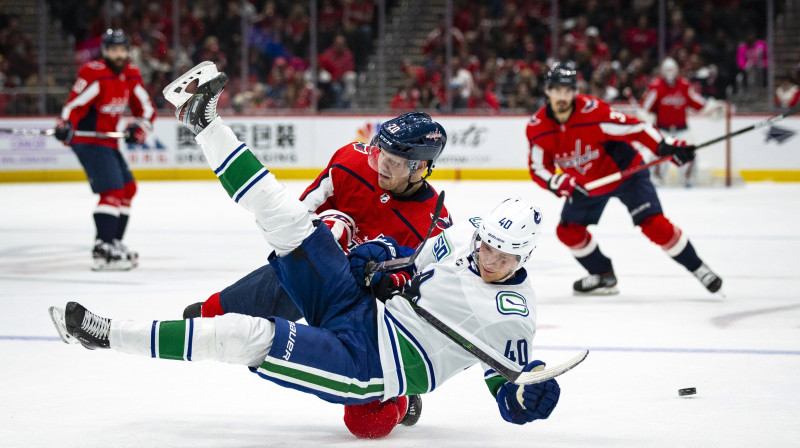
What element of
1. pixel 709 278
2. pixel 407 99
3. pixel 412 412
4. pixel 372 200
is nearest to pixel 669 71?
pixel 407 99

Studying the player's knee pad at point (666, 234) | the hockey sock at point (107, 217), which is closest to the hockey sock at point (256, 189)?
the player's knee pad at point (666, 234)

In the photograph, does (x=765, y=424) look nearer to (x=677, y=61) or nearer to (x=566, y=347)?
(x=566, y=347)

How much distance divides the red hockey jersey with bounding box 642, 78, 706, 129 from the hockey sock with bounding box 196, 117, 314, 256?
398 inches

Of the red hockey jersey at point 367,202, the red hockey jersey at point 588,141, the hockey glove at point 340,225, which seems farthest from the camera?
the red hockey jersey at point 588,141

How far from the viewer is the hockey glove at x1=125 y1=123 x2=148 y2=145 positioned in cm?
694

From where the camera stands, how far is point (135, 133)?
7.00 metres

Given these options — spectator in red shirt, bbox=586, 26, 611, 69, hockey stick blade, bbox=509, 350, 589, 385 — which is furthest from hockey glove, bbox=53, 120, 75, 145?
spectator in red shirt, bbox=586, 26, 611, 69

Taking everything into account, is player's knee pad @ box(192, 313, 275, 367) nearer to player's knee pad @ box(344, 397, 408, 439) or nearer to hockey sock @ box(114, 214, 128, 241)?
player's knee pad @ box(344, 397, 408, 439)

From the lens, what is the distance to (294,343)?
8.65ft

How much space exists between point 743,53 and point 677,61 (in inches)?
32.3

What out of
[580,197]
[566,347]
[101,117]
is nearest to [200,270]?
[101,117]

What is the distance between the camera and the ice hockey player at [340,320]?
2582 millimetres

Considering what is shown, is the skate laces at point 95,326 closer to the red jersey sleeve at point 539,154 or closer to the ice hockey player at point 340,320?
the ice hockey player at point 340,320

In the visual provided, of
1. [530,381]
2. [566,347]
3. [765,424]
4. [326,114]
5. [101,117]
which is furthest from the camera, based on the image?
[326,114]
